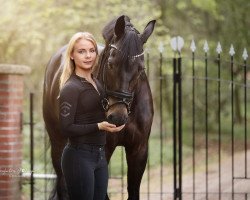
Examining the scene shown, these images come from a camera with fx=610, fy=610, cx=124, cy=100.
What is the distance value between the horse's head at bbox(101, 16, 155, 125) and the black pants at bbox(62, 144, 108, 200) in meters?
0.27

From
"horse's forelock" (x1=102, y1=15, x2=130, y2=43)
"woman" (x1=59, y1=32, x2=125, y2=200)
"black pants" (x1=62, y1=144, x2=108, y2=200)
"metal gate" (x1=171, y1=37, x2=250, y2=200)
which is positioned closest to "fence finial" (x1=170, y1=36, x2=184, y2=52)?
"metal gate" (x1=171, y1=37, x2=250, y2=200)

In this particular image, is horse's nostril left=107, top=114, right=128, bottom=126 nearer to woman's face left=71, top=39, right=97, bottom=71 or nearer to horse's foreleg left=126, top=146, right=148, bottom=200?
woman's face left=71, top=39, right=97, bottom=71

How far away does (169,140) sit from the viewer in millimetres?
17234

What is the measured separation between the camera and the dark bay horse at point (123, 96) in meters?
4.16

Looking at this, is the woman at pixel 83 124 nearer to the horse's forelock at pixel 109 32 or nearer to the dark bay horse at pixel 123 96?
the dark bay horse at pixel 123 96

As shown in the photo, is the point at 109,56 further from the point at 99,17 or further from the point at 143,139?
the point at 99,17

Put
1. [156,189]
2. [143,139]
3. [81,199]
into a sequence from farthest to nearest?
[156,189] < [143,139] < [81,199]

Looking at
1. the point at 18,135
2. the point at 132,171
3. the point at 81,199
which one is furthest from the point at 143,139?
the point at 18,135

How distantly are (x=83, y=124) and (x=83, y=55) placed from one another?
44 cm

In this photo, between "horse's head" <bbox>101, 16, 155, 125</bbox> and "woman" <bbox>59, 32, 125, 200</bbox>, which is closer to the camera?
"woman" <bbox>59, 32, 125, 200</bbox>

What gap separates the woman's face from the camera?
3.92 m

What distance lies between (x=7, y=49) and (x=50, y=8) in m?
1.26

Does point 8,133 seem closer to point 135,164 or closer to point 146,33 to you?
point 135,164

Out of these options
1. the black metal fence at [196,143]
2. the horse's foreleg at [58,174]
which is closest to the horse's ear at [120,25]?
the horse's foreleg at [58,174]
